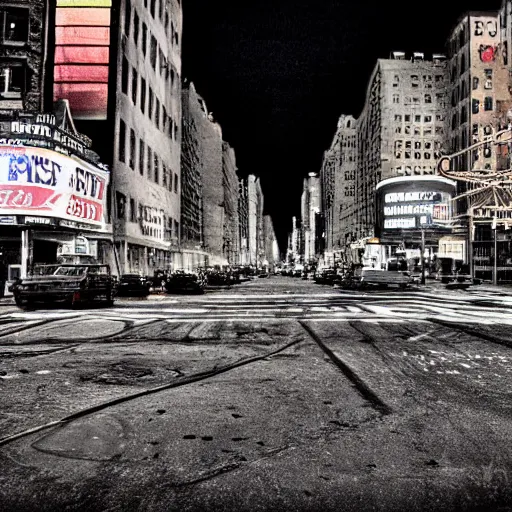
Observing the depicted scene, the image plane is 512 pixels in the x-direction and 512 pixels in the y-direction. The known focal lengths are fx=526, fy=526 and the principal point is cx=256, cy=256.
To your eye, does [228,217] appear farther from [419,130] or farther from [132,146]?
[132,146]

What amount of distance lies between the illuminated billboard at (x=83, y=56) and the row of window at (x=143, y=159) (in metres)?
2.75

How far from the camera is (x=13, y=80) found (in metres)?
34.3

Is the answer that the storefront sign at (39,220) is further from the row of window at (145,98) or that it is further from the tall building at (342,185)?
the tall building at (342,185)

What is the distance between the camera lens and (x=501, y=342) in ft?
30.2

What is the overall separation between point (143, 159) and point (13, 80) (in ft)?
44.5

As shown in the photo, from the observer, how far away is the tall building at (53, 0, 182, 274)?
124 ft

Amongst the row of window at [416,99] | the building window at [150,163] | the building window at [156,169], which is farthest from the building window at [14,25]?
the row of window at [416,99]

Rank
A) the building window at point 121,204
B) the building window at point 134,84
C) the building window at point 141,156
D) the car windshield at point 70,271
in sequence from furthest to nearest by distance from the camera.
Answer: the building window at point 141,156 → the building window at point 134,84 → the building window at point 121,204 → the car windshield at point 70,271

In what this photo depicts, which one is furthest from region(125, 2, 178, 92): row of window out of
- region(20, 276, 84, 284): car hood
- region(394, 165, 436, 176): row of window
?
region(394, 165, 436, 176): row of window

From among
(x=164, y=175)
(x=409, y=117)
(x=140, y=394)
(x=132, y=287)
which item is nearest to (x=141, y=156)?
(x=164, y=175)

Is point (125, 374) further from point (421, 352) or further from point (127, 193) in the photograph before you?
point (127, 193)

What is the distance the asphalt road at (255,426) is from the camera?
2.98 meters

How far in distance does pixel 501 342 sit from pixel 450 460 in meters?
6.42

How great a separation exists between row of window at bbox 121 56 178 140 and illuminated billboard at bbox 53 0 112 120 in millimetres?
2557
